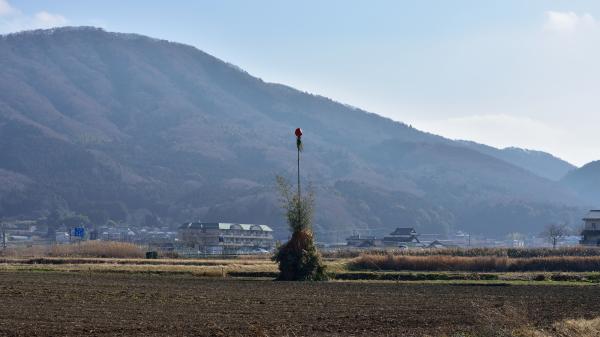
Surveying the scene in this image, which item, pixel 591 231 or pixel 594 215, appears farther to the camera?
pixel 594 215

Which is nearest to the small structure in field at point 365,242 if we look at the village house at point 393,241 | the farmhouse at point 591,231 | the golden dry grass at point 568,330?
the village house at point 393,241

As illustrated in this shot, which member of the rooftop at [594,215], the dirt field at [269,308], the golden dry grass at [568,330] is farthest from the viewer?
the rooftop at [594,215]

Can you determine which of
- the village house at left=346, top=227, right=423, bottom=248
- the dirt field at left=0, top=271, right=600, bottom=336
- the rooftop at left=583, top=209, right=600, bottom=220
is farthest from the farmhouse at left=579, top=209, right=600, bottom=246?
the dirt field at left=0, top=271, right=600, bottom=336

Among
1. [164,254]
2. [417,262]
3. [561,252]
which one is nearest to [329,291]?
[417,262]

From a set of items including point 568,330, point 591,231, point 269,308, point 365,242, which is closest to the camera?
point 568,330

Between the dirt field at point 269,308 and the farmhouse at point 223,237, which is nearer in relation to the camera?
the dirt field at point 269,308

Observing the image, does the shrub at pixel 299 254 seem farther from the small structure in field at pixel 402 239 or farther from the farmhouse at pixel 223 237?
the small structure in field at pixel 402 239

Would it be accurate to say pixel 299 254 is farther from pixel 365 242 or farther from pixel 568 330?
pixel 365 242

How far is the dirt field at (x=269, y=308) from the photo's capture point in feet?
95.3

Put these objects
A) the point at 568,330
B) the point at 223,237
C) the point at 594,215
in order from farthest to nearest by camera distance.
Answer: the point at 223,237 → the point at 594,215 → the point at 568,330

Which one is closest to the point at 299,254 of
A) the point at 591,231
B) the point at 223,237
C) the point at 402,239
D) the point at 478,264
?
the point at 478,264

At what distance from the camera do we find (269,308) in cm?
3606

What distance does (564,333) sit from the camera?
1109 inches

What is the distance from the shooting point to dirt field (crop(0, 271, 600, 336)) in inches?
1144
